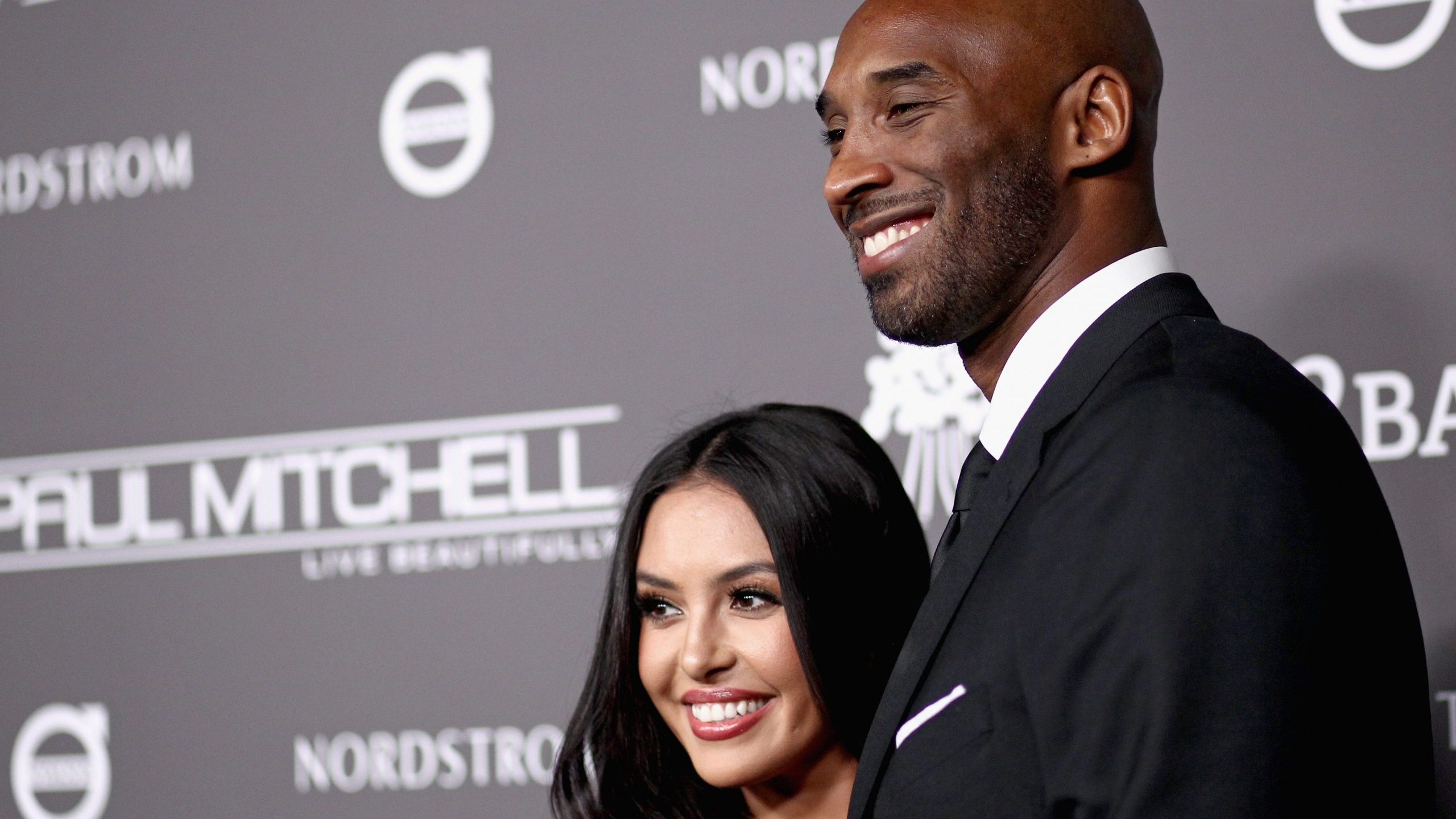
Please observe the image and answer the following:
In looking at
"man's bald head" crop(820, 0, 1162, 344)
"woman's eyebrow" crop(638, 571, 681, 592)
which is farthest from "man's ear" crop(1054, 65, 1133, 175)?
"woman's eyebrow" crop(638, 571, 681, 592)

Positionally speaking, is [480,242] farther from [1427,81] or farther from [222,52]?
[1427,81]

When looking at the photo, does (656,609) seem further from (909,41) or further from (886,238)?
(909,41)

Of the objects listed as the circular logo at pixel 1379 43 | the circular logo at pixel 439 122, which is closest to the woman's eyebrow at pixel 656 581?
the circular logo at pixel 439 122

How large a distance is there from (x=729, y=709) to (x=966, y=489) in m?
0.60

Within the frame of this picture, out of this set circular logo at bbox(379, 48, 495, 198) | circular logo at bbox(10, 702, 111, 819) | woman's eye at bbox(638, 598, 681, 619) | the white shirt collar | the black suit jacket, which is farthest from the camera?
circular logo at bbox(10, 702, 111, 819)

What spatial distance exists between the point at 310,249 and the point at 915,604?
1.22 metres

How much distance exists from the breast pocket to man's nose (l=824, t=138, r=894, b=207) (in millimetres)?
460

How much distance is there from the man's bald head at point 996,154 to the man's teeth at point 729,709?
0.62 metres

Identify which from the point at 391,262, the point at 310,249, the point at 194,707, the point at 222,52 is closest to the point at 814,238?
the point at 391,262

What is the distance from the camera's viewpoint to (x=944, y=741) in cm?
106

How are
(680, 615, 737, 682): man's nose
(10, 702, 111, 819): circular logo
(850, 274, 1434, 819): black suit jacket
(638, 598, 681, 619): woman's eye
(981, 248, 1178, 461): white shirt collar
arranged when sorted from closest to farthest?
(850, 274, 1434, 819): black suit jacket, (981, 248, 1178, 461): white shirt collar, (680, 615, 737, 682): man's nose, (638, 598, 681, 619): woman's eye, (10, 702, 111, 819): circular logo

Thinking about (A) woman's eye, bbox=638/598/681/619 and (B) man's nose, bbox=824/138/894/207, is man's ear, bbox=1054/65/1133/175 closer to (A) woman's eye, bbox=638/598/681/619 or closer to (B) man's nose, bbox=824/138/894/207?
(B) man's nose, bbox=824/138/894/207

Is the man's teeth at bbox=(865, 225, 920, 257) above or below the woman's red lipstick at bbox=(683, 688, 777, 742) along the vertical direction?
above

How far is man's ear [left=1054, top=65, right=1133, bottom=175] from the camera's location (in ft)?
4.07
